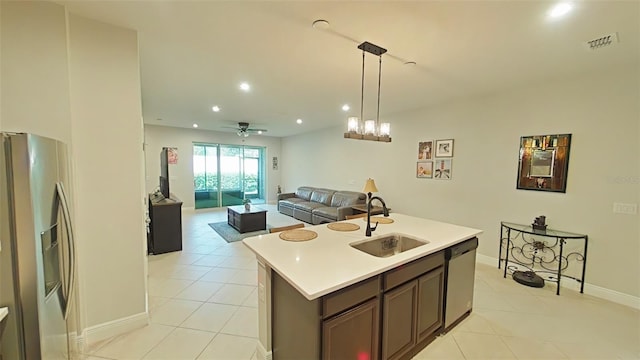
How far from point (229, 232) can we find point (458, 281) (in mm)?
4639

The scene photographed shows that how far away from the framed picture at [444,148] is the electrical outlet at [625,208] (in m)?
1.97

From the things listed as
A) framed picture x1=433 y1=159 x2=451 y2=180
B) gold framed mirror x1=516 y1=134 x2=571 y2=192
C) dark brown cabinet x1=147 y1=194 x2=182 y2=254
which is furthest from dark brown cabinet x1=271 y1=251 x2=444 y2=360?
A: dark brown cabinet x1=147 y1=194 x2=182 y2=254

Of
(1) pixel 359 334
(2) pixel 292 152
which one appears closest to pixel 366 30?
(1) pixel 359 334

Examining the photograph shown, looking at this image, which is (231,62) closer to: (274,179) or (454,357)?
(454,357)

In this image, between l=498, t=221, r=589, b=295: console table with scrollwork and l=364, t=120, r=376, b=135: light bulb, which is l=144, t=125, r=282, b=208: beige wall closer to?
l=364, t=120, r=376, b=135: light bulb

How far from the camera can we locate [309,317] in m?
1.42

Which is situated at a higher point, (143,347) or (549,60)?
(549,60)

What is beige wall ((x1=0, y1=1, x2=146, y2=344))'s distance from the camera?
68.6 inches

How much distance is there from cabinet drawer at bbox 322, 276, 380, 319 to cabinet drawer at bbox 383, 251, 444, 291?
0.11m

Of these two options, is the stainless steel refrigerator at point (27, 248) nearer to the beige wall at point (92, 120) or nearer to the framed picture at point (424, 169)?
the beige wall at point (92, 120)

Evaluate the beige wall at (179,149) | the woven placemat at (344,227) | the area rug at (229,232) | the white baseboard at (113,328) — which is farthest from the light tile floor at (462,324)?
the beige wall at (179,149)

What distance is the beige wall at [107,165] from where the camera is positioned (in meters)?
2.00

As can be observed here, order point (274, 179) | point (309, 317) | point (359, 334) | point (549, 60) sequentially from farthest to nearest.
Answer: point (274, 179), point (549, 60), point (359, 334), point (309, 317)

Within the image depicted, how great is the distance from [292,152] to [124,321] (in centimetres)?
734
